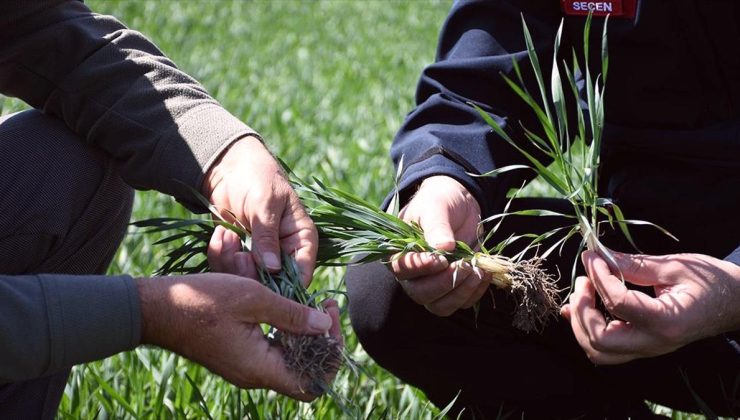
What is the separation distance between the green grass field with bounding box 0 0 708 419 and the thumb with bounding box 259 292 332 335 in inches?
5.9

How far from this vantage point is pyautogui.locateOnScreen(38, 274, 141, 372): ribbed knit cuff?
52.8 inches

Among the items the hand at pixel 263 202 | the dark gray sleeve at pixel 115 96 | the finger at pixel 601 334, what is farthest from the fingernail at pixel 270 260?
the finger at pixel 601 334

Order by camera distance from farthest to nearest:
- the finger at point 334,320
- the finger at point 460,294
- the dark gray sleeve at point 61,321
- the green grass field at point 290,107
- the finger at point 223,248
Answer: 1. the green grass field at point 290,107
2. the finger at point 460,294
3. the finger at point 223,248
4. the finger at point 334,320
5. the dark gray sleeve at point 61,321

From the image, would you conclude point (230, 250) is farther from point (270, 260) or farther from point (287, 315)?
point (287, 315)

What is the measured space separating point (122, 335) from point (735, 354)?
1150mm

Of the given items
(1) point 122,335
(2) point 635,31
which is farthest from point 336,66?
(1) point 122,335

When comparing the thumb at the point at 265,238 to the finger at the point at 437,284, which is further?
the finger at the point at 437,284

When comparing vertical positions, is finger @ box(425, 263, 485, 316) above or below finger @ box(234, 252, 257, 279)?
below

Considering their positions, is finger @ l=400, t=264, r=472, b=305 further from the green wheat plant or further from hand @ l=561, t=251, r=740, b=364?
hand @ l=561, t=251, r=740, b=364

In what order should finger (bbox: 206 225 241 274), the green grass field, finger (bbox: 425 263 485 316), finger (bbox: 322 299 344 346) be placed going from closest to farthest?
finger (bbox: 322 299 344 346)
finger (bbox: 206 225 241 274)
finger (bbox: 425 263 485 316)
the green grass field

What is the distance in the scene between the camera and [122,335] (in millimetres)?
1379

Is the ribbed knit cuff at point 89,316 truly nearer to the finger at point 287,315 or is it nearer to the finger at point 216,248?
the finger at point 287,315

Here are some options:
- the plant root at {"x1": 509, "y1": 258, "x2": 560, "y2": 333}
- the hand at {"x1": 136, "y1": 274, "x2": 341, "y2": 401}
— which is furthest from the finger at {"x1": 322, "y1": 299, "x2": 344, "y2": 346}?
the plant root at {"x1": 509, "y1": 258, "x2": 560, "y2": 333}

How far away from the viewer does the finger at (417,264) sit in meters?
1.76
